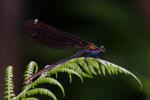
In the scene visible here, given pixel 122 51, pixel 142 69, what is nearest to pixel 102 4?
pixel 122 51

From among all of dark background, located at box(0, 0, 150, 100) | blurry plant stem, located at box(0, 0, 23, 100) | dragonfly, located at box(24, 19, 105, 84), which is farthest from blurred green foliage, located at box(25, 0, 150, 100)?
dragonfly, located at box(24, 19, 105, 84)

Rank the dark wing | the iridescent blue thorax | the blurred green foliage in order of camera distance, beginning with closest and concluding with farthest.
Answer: the iridescent blue thorax
the dark wing
the blurred green foliage

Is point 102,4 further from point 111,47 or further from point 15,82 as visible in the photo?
point 15,82

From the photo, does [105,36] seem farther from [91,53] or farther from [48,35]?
[91,53]

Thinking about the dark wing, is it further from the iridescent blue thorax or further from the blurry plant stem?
the blurry plant stem

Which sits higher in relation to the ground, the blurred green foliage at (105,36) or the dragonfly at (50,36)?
the blurred green foliage at (105,36)

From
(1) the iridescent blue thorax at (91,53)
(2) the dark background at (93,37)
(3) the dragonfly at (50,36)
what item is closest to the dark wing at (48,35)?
(3) the dragonfly at (50,36)

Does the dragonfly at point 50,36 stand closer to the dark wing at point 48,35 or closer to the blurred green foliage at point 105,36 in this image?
the dark wing at point 48,35

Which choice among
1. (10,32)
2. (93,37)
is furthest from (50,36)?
(93,37)

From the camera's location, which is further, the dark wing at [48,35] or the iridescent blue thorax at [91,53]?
the dark wing at [48,35]
